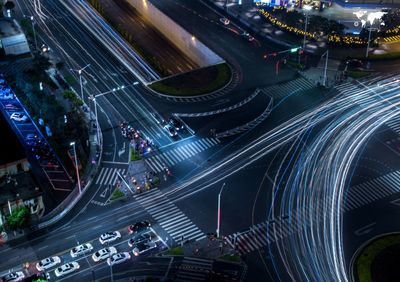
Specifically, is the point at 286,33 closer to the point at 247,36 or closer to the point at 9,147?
the point at 247,36

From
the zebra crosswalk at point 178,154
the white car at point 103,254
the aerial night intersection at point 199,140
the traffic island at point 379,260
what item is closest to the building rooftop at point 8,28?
the aerial night intersection at point 199,140

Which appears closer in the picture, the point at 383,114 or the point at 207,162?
the point at 207,162

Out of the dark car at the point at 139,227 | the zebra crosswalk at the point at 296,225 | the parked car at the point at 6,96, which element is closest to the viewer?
the zebra crosswalk at the point at 296,225

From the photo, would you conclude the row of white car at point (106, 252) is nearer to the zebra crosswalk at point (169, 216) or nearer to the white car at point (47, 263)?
the white car at point (47, 263)

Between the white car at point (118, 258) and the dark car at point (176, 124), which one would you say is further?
the dark car at point (176, 124)

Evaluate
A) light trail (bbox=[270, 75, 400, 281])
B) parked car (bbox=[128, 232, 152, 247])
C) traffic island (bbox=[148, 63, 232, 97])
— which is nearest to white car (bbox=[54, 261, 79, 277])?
parked car (bbox=[128, 232, 152, 247])

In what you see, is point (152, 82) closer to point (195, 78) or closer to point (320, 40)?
point (195, 78)

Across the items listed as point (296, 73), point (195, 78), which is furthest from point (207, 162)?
point (296, 73)

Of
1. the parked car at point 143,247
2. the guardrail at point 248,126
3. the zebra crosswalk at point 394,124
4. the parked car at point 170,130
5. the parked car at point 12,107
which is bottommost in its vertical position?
the parked car at point 143,247
